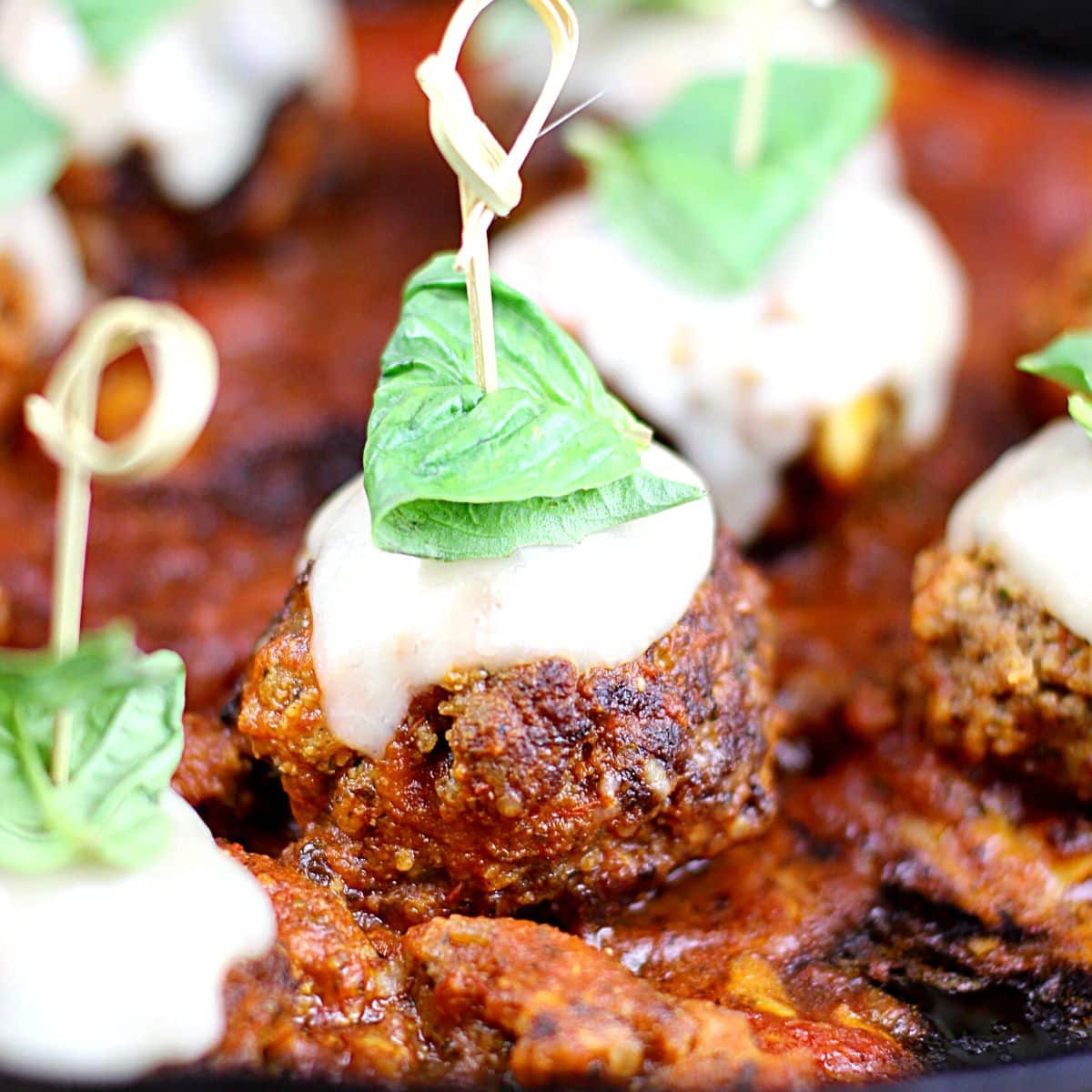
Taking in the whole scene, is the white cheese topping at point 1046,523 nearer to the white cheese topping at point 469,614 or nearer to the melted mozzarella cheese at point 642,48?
the white cheese topping at point 469,614

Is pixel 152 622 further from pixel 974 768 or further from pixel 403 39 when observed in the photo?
pixel 403 39

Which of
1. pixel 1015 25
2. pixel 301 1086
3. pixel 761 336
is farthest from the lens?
pixel 1015 25

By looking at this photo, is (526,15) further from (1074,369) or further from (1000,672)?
(1000,672)

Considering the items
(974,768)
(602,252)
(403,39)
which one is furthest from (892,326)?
(403,39)

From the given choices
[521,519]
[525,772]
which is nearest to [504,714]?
[525,772]

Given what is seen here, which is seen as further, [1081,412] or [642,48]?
[642,48]
